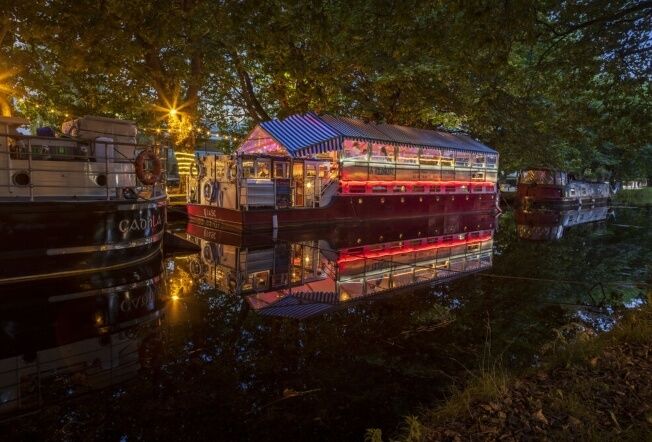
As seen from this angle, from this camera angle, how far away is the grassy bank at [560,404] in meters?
3.25

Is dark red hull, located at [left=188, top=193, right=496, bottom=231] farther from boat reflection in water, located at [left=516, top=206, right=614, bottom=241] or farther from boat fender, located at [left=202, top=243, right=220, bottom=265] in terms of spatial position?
boat reflection in water, located at [left=516, top=206, right=614, bottom=241]

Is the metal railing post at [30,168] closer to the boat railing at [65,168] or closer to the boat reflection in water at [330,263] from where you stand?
Result: the boat railing at [65,168]

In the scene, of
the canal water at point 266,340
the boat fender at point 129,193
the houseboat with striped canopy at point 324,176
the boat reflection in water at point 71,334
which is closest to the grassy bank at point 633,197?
the houseboat with striped canopy at point 324,176

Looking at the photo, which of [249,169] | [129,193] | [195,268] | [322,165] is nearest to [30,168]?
[129,193]

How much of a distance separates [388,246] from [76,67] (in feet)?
42.4

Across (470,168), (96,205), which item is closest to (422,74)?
(470,168)

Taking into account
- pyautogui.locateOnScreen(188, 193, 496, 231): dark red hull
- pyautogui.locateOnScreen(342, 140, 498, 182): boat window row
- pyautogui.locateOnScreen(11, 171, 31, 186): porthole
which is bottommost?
pyautogui.locateOnScreen(188, 193, 496, 231): dark red hull

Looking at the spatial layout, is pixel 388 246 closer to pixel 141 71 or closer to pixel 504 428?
pixel 504 428

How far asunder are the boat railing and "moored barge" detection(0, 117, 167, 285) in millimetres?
17

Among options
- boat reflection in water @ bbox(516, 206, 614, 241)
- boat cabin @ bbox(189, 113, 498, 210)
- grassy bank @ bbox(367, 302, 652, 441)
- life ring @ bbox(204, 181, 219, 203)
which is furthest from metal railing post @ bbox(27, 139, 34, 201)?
boat reflection in water @ bbox(516, 206, 614, 241)

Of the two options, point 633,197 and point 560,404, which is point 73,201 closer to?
point 560,404

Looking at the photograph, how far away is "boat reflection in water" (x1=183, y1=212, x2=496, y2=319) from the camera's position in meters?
8.33

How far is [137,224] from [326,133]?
10.6 m

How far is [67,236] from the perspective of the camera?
884 centimetres
